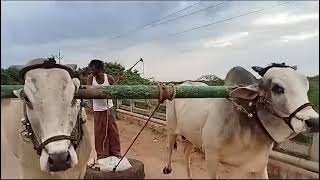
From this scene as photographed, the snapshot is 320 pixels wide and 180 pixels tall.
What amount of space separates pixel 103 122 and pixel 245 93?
200 cm

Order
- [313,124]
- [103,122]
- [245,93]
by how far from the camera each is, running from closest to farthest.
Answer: [313,124] → [245,93] → [103,122]

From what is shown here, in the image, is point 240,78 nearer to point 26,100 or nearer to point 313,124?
point 313,124

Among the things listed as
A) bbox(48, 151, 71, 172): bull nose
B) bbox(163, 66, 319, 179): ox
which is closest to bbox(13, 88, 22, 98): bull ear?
bbox(48, 151, 71, 172): bull nose

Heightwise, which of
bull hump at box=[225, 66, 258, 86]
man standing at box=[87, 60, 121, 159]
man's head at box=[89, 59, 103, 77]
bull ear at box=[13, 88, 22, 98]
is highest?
man's head at box=[89, 59, 103, 77]

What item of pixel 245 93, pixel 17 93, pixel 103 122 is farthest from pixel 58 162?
pixel 103 122

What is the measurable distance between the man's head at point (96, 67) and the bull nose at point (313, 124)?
2151 millimetres

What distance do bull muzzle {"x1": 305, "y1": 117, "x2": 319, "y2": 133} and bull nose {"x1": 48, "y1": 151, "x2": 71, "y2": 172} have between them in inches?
47.1

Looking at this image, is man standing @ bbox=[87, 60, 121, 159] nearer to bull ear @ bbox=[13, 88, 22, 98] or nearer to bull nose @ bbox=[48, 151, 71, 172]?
bull ear @ bbox=[13, 88, 22, 98]

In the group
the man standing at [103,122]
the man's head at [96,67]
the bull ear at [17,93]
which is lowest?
the man standing at [103,122]

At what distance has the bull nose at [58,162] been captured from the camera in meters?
1.66

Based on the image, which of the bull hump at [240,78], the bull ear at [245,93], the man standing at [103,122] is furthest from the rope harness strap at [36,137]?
the man standing at [103,122]

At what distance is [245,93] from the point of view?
7.82ft

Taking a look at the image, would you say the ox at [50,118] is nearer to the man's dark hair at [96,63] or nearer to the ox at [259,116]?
the ox at [259,116]

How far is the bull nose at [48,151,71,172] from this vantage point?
5.44 feet
